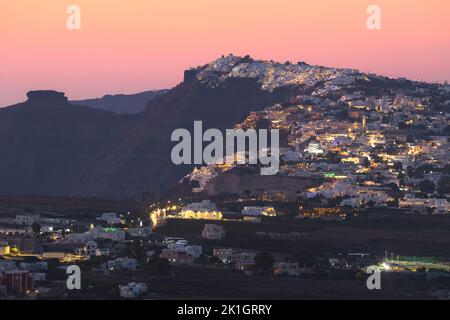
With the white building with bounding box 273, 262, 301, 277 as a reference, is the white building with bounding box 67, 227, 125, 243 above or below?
above

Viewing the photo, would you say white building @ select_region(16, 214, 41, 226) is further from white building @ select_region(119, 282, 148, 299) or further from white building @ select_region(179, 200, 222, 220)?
white building @ select_region(119, 282, 148, 299)

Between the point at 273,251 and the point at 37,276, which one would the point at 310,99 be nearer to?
the point at 273,251

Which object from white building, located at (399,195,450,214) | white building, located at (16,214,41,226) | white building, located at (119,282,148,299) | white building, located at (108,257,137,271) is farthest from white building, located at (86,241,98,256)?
white building, located at (399,195,450,214)

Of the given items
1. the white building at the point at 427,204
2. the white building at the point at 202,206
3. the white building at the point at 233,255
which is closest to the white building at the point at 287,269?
the white building at the point at 233,255

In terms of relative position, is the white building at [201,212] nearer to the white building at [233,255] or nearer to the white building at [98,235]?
the white building at [98,235]

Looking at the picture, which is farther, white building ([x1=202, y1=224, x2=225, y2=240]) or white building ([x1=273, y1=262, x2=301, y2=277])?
white building ([x1=202, y1=224, x2=225, y2=240])

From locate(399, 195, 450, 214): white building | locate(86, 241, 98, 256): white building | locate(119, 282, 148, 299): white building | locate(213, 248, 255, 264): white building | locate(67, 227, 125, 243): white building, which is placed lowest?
locate(119, 282, 148, 299): white building
